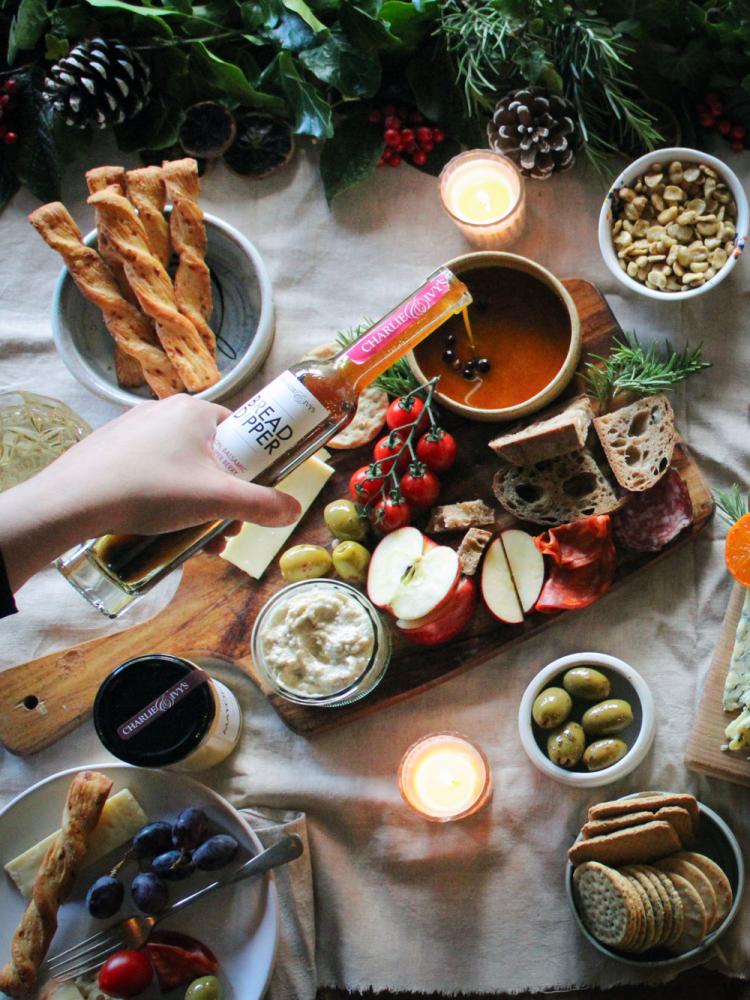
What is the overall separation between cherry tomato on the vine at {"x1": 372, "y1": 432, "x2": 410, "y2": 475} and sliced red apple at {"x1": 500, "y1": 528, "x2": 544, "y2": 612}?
0.67 ft

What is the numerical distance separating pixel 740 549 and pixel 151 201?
40.6 inches

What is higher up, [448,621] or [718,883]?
[448,621]

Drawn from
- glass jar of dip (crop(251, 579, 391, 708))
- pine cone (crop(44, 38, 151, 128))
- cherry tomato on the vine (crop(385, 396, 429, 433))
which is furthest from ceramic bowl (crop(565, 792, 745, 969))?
pine cone (crop(44, 38, 151, 128))

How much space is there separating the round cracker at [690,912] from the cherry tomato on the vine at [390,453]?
695 mm

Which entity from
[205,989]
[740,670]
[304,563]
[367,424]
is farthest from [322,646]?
[740,670]

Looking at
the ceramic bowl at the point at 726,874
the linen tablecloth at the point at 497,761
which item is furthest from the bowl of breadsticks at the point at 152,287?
the ceramic bowl at the point at 726,874

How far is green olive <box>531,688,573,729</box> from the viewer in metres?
1.52

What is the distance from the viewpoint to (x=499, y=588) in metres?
1.58

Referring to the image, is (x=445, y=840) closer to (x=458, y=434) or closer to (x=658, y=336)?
(x=458, y=434)

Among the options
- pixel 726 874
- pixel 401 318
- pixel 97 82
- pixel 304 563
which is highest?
pixel 97 82

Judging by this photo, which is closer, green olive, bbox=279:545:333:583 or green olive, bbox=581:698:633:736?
green olive, bbox=581:698:633:736

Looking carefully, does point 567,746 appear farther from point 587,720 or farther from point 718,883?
point 718,883

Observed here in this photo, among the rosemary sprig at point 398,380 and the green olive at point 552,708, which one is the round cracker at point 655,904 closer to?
the green olive at point 552,708

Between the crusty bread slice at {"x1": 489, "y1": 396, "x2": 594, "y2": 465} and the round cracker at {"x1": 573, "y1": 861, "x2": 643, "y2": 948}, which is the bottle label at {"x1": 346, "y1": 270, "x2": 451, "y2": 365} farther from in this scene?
the round cracker at {"x1": 573, "y1": 861, "x2": 643, "y2": 948}
